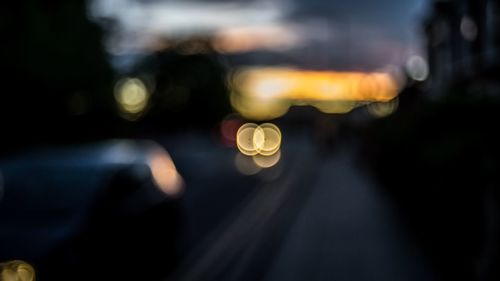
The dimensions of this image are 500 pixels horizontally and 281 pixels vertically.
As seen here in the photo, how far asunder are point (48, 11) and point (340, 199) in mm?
18135

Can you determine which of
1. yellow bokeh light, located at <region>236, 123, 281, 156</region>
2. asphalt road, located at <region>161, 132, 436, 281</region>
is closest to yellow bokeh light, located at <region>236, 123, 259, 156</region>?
yellow bokeh light, located at <region>236, 123, 281, 156</region>

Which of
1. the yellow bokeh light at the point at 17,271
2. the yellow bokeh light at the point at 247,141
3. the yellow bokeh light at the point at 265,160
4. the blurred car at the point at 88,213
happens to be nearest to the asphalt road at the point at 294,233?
the blurred car at the point at 88,213

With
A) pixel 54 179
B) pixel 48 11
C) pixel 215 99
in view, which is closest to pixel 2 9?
pixel 48 11

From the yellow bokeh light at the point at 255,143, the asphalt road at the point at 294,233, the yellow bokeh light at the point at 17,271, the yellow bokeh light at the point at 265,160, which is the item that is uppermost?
the yellow bokeh light at the point at 17,271

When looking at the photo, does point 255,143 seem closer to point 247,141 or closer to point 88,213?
point 247,141

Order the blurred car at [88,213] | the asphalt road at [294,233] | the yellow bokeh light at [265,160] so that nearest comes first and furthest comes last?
the blurred car at [88,213]
the asphalt road at [294,233]
the yellow bokeh light at [265,160]

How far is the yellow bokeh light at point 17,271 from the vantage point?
8.24m

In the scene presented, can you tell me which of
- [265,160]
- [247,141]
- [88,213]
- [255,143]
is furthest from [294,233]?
[265,160]

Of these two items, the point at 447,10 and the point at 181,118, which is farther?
the point at 181,118

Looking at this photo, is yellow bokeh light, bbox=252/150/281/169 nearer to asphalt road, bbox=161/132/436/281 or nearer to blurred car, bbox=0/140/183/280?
asphalt road, bbox=161/132/436/281

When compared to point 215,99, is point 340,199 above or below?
above

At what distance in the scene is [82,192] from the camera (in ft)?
33.0

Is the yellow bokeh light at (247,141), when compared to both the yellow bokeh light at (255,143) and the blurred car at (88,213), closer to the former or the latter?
the yellow bokeh light at (255,143)

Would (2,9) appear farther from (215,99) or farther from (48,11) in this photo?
(215,99)
